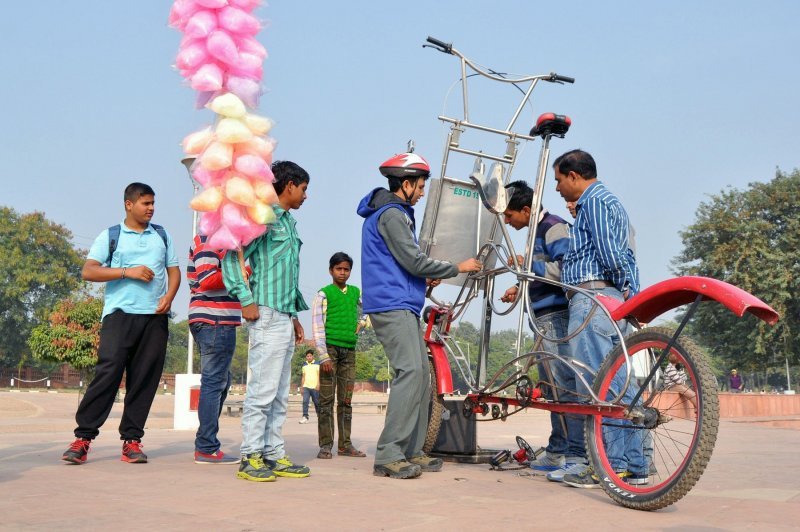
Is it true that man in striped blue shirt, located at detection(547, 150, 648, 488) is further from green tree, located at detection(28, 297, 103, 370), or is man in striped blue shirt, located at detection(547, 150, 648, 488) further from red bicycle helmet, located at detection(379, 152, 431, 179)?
green tree, located at detection(28, 297, 103, 370)

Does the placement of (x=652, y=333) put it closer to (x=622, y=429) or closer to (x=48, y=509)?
(x=622, y=429)

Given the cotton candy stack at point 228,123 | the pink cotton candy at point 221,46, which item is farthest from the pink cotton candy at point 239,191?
the pink cotton candy at point 221,46

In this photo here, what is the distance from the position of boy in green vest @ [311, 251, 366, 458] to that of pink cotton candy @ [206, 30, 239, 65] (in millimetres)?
2674

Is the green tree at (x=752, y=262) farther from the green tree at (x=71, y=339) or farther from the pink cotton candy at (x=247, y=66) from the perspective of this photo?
the pink cotton candy at (x=247, y=66)

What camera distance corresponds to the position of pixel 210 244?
16.7 feet

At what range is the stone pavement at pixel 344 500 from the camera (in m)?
3.47

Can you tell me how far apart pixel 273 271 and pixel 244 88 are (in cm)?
122

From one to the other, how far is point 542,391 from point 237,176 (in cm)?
243

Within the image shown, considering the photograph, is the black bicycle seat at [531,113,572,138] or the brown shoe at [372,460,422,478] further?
the black bicycle seat at [531,113,572,138]

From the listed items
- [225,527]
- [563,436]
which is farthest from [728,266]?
[225,527]

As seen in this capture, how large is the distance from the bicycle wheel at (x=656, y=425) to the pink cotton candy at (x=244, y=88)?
2.82m

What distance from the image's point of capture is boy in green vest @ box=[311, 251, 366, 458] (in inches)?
282

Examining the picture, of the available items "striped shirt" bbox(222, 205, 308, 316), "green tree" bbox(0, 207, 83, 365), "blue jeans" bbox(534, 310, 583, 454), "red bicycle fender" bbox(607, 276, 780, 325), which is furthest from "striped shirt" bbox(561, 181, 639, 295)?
"green tree" bbox(0, 207, 83, 365)

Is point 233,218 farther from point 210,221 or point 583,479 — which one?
point 583,479
